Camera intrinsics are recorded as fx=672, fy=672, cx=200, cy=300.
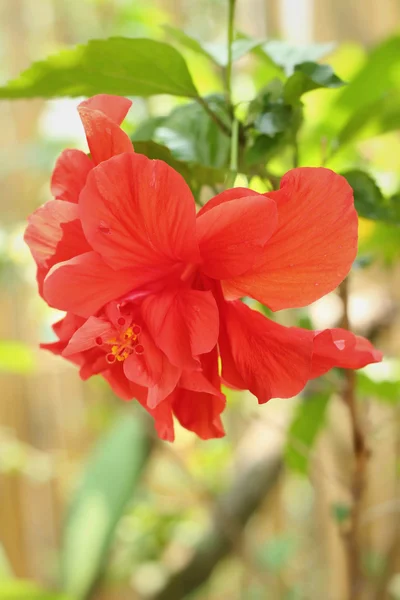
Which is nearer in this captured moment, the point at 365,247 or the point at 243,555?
the point at 365,247

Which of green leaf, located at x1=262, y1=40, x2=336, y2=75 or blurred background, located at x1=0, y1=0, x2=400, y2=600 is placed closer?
green leaf, located at x1=262, y1=40, x2=336, y2=75

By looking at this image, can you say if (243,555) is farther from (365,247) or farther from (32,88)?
(32,88)

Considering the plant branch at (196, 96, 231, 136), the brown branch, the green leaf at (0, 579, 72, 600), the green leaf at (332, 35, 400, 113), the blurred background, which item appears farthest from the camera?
the brown branch

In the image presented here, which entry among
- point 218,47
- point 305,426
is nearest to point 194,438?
point 305,426

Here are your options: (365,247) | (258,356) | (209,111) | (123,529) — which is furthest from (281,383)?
(123,529)

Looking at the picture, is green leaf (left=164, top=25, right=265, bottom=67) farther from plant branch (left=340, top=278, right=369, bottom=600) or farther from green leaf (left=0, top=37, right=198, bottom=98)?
plant branch (left=340, top=278, right=369, bottom=600)

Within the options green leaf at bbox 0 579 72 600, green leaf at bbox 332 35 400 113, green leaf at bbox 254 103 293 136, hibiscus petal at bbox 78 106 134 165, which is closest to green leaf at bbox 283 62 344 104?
green leaf at bbox 254 103 293 136
